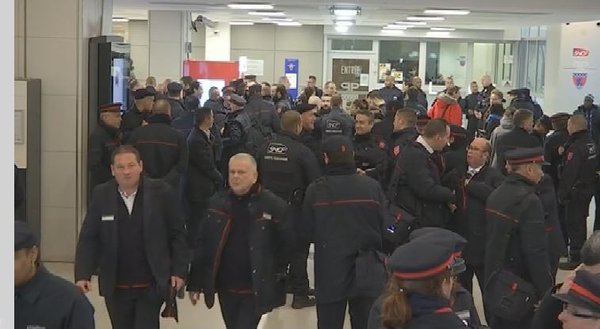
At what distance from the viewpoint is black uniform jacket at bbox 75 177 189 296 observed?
5.47 metres

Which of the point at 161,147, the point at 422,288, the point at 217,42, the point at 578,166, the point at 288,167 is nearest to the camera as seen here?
the point at 422,288

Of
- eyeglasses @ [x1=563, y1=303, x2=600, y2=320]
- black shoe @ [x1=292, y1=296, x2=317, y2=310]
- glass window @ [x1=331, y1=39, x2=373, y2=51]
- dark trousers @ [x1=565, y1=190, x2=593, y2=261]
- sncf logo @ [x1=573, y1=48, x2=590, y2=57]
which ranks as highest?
glass window @ [x1=331, y1=39, x2=373, y2=51]

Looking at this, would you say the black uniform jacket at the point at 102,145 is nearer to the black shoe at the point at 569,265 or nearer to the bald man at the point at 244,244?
the bald man at the point at 244,244

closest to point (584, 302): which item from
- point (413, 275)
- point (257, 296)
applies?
point (413, 275)

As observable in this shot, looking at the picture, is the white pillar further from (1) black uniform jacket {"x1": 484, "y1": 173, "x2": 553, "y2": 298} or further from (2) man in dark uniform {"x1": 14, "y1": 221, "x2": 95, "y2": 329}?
(2) man in dark uniform {"x1": 14, "y1": 221, "x2": 95, "y2": 329}

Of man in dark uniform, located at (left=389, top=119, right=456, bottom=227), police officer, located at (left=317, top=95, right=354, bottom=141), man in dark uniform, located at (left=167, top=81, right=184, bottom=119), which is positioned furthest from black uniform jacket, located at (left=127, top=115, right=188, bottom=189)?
man in dark uniform, located at (left=167, top=81, right=184, bottom=119)

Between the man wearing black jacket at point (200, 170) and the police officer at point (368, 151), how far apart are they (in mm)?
1744

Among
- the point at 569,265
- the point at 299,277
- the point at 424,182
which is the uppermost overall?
the point at 424,182

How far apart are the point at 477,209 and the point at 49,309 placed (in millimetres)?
4090

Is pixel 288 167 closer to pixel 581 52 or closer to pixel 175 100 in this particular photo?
pixel 175 100

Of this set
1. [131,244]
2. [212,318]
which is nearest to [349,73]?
[212,318]

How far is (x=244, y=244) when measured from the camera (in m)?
5.50

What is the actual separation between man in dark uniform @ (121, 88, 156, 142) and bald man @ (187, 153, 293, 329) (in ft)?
15.8

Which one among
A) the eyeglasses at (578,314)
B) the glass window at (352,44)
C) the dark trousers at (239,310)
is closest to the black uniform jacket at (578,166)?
the dark trousers at (239,310)
